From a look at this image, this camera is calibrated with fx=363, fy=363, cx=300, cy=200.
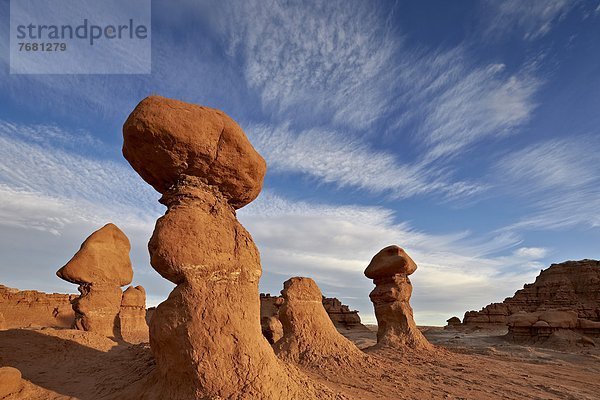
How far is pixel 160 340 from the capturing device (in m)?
4.68

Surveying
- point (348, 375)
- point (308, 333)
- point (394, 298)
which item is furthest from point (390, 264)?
point (348, 375)

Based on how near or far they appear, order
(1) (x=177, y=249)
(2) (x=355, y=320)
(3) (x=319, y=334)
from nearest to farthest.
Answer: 1. (1) (x=177, y=249)
2. (3) (x=319, y=334)
3. (2) (x=355, y=320)

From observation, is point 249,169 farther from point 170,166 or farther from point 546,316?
point 546,316

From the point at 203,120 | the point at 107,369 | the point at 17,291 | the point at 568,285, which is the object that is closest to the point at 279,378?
the point at 203,120

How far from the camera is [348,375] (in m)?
7.78

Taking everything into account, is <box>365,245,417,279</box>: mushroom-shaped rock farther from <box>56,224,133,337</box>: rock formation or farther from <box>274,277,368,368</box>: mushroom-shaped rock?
<box>56,224,133,337</box>: rock formation

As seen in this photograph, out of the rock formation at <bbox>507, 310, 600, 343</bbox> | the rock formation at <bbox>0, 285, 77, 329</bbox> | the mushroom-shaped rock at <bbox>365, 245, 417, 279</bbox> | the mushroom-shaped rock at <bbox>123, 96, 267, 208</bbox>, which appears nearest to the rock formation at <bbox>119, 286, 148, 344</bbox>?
the rock formation at <bbox>0, 285, 77, 329</bbox>

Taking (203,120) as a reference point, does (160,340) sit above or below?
below

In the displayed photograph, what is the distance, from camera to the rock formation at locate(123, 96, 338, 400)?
4504 millimetres

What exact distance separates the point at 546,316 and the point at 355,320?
1535cm

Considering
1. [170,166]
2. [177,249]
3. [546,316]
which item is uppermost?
[170,166]

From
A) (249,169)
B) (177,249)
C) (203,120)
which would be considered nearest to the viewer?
(177,249)

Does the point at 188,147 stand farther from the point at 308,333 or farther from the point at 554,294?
the point at 554,294

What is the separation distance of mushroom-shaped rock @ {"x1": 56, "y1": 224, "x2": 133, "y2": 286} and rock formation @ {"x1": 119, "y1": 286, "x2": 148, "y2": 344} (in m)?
5.50
